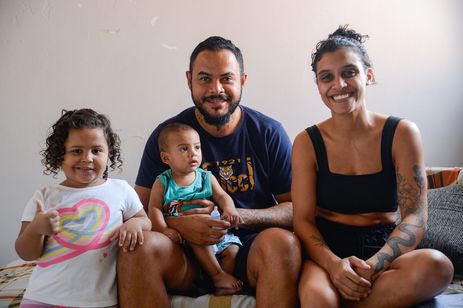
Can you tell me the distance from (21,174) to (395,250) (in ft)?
6.44

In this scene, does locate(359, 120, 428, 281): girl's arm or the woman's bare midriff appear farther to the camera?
the woman's bare midriff

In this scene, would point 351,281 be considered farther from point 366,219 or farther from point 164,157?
point 164,157

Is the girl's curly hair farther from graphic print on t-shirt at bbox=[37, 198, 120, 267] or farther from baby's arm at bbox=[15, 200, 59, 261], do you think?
baby's arm at bbox=[15, 200, 59, 261]

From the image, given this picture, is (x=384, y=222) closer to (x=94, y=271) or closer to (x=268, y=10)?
(x=94, y=271)

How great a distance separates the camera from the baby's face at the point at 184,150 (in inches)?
59.6

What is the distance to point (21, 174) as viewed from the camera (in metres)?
2.29

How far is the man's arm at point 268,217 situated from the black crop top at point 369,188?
218 millimetres

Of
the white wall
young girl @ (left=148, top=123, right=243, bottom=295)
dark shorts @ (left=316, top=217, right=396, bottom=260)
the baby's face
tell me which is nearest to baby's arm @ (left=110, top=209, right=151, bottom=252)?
young girl @ (left=148, top=123, right=243, bottom=295)

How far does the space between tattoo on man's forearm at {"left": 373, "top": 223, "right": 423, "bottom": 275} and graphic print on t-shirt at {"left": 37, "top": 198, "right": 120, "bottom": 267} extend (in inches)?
32.3

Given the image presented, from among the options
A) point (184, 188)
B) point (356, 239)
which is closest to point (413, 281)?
point (356, 239)

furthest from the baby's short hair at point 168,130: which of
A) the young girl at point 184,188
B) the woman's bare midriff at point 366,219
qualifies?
the woman's bare midriff at point 366,219

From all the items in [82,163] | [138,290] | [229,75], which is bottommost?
[138,290]

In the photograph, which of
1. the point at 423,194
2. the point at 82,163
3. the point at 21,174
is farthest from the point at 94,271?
the point at 21,174

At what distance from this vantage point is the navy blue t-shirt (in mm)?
1620
